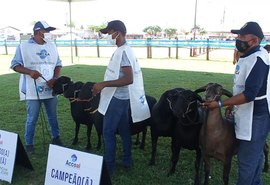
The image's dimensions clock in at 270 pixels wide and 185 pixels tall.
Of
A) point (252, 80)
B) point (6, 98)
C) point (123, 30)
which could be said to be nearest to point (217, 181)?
point (252, 80)

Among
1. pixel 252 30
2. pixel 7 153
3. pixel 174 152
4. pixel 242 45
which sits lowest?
pixel 174 152

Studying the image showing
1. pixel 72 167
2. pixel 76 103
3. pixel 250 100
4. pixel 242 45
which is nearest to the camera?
pixel 250 100

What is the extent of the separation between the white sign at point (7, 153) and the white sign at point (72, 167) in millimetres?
780

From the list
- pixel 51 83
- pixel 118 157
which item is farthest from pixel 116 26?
pixel 118 157

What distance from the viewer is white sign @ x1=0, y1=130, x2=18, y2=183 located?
424 centimetres

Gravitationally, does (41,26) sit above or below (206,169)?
above

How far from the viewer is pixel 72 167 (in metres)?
3.55

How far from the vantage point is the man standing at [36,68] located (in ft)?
16.4

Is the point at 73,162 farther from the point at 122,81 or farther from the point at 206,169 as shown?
the point at 206,169

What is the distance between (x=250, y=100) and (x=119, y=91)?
1.80 m

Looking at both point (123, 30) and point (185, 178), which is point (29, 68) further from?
point (185, 178)

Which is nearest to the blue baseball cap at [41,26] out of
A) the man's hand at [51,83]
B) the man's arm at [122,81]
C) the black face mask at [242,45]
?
the man's hand at [51,83]

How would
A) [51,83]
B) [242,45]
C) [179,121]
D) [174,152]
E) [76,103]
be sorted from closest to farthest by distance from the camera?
[242,45]
[179,121]
[174,152]
[51,83]
[76,103]

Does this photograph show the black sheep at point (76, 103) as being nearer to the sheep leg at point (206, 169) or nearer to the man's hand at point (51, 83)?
the man's hand at point (51, 83)
